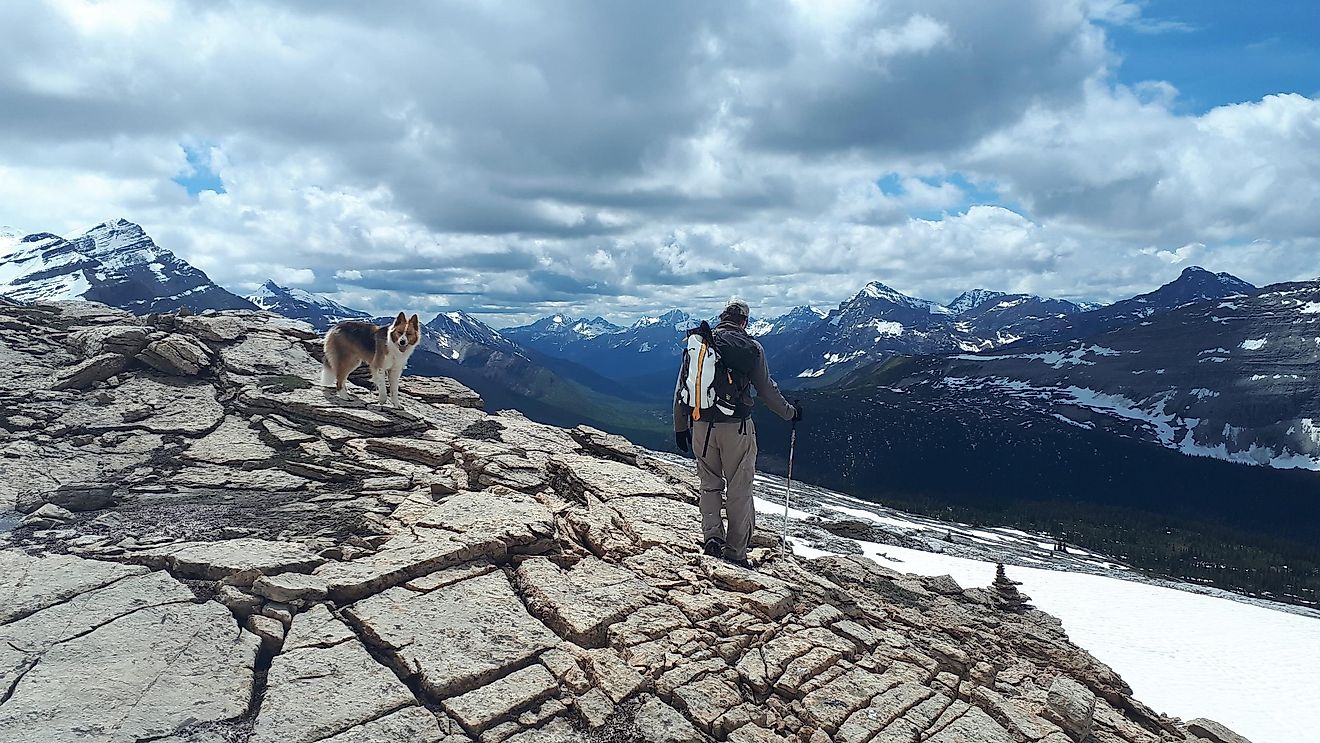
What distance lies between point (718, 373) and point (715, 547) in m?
3.39

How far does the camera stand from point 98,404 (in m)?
17.6

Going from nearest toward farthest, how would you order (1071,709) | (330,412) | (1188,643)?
(1071,709)
(330,412)
(1188,643)

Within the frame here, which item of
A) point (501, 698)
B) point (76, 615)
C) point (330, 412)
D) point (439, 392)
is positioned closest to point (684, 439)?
point (501, 698)

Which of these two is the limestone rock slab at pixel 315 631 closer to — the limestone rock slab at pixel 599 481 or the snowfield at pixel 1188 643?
the limestone rock slab at pixel 599 481

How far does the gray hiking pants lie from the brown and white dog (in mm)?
11263

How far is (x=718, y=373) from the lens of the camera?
11.8m

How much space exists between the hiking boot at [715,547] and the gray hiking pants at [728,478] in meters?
0.07

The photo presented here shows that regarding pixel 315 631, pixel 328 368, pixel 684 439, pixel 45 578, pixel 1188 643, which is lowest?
pixel 1188 643

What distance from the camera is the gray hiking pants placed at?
39.4ft

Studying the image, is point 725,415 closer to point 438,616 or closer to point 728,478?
point 728,478

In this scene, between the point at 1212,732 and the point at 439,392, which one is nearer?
the point at 1212,732

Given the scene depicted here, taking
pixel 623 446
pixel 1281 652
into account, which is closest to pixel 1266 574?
pixel 1281 652

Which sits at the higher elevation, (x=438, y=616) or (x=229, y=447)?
(x=229, y=447)

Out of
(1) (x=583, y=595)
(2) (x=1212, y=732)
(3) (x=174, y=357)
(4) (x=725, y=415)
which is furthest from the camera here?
(3) (x=174, y=357)
